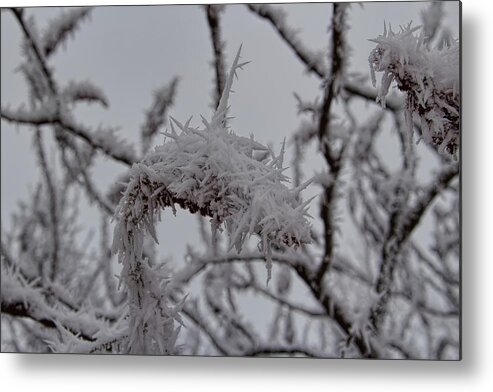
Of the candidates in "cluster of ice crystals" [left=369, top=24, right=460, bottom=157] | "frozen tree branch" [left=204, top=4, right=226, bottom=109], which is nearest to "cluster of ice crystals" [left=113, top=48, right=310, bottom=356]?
"frozen tree branch" [left=204, top=4, right=226, bottom=109]

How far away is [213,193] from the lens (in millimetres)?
1738

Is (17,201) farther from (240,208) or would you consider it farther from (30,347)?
(240,208)

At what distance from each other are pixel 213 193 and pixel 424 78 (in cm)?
42

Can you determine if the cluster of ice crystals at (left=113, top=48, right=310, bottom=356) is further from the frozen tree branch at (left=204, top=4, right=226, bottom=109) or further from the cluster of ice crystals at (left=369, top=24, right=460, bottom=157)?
the cluster of ice crystals at (left=369, top=24, right=460, bottom=157)

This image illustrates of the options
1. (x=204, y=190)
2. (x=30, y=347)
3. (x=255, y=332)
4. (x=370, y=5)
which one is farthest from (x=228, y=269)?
(x=370, y=5)

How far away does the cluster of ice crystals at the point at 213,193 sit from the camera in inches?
68.2

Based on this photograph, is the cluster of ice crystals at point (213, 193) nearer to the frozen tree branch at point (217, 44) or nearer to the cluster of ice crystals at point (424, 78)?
the frozen tree branch at point (217, 44)

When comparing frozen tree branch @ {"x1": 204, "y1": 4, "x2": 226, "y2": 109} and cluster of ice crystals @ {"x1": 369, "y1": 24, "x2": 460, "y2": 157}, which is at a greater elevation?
frozen tree branch @ {"x1": 204, "y1": 4, "x2": 226, "y2": 109}

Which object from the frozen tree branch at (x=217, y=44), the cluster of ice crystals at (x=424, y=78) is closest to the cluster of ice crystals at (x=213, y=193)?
the frozen tree branch at (x=217, y=44)

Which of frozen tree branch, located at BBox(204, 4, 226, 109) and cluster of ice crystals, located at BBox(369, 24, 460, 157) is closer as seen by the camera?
cluster of ice crystals, located at BBox(369, 24, 460, 157)

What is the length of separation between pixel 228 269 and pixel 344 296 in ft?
0.73

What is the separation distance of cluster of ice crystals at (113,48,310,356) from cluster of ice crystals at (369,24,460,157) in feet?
0.79

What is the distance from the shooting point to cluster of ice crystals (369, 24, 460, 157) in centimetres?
179

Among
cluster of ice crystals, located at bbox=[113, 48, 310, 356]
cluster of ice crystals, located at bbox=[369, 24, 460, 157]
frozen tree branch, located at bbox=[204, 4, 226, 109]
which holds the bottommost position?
cluster of ice crystals, located at bbox=[113, 48, 310, 356]
